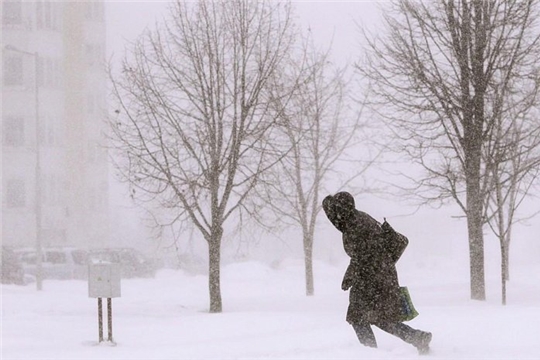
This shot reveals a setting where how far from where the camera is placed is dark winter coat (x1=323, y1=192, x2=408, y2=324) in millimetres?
7543

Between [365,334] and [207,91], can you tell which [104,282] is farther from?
[207,91]

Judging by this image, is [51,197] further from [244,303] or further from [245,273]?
[244,303]

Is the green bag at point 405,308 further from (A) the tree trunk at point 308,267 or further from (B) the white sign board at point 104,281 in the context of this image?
(A) the tree trunk at point 308,267

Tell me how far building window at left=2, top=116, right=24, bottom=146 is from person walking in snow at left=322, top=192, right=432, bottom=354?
44.3 meters

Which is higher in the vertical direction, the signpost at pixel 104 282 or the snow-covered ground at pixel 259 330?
the signpost at pixel 104 282

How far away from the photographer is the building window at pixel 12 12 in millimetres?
49422

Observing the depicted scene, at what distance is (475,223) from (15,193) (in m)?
38.1

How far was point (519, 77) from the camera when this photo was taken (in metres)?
15.3

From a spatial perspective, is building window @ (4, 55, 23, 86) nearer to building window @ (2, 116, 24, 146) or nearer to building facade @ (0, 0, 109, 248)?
building facade @ (0, 0, 109, 248)

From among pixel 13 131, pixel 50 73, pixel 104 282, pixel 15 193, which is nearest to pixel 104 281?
pixel 104 282

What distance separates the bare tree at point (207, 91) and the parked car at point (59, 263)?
15.2 m

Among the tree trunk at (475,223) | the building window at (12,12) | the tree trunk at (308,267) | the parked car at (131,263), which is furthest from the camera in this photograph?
the building window at (12,12)

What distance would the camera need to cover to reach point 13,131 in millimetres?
48844

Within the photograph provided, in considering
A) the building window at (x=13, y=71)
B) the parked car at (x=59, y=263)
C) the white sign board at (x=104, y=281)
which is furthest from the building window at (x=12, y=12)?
the white sign board at (x=104, y=281)
